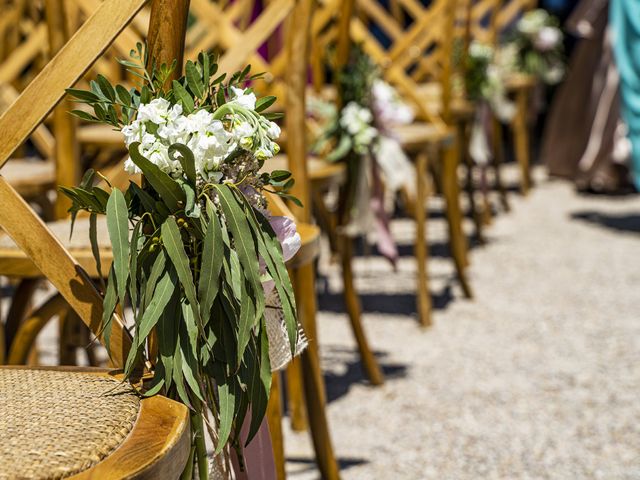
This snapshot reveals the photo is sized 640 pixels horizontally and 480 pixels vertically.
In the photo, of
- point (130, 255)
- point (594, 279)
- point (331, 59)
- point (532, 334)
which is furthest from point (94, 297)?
point (594, 279)

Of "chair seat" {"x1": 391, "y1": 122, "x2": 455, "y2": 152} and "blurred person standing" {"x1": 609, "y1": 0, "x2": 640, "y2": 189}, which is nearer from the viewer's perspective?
"chair seat" {"x1": 391, "y1": 122, "x2": 455, "y2": 152}

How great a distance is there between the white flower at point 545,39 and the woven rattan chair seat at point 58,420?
228 inches

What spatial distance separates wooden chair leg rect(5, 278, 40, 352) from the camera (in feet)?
6.51

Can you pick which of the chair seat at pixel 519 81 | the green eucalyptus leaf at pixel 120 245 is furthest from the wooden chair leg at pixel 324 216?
the chair seat at pixel 519 81

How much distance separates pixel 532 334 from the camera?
3551 millimetres

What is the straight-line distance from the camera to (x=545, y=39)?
6.52 meters

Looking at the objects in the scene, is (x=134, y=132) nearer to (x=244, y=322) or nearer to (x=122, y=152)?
(x=244, y=322)

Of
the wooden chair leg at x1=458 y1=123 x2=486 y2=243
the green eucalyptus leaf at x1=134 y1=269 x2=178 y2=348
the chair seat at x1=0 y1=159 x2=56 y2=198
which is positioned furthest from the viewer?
the wooden chair leg at x1=458 y1=123 x2=486 y2=243

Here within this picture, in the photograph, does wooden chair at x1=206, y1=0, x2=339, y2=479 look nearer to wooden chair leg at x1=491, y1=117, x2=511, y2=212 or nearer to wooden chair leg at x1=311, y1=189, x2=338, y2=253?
wooden chair leg at x1=311, y1=189, x2=338, y2=253

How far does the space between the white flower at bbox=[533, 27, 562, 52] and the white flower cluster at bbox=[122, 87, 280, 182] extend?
5658 mm

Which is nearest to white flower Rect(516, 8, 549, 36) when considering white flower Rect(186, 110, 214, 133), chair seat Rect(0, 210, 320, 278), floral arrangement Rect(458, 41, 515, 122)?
floral arrangement Rect(458, 41, 515, 122)

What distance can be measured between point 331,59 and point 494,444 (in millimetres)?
1413

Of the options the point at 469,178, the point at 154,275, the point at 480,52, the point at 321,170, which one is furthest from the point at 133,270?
the point at 469,178

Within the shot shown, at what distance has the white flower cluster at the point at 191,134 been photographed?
1.14 metres
